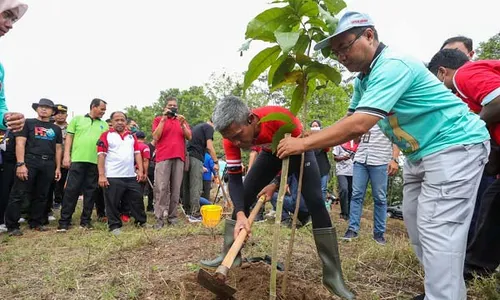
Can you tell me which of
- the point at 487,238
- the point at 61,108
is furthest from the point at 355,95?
the point at 61,108

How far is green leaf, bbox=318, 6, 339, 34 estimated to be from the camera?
6.61ft

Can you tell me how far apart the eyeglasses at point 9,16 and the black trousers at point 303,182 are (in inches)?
70.2

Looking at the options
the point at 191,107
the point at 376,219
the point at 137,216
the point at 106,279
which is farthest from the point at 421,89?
the point at 191,107

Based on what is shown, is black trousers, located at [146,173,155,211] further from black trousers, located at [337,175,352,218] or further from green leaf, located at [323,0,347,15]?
green leaf, located at [323,0,347,15]

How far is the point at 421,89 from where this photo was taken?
6.81 feet

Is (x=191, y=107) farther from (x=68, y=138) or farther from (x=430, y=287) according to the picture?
(x=430, y=287)

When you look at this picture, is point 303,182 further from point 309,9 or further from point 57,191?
point 57,191

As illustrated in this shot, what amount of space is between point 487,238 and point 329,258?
119 centimetres

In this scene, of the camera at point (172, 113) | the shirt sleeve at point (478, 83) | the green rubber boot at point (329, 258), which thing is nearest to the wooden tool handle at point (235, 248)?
the green rubber boot at point (329, 258)

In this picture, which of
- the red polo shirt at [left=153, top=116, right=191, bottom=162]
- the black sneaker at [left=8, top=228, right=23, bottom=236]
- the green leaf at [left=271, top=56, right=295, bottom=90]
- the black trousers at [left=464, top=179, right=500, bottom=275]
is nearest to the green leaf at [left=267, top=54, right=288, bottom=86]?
the green leaf at [left=271, top=56, right=295, bottom=90]

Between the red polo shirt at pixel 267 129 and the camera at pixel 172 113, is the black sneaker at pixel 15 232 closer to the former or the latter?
the camera at pixel 172 113

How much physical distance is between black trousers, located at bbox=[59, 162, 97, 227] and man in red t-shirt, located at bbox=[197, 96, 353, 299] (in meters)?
3.35

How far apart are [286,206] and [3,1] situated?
457 cm

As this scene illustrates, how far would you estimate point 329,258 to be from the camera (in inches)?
111
